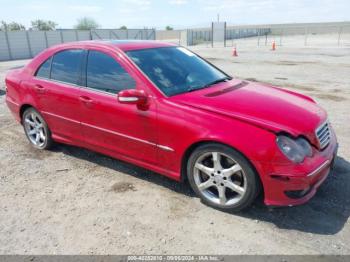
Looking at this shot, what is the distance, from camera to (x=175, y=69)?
4.12m

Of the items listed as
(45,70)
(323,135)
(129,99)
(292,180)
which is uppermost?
(45,70)

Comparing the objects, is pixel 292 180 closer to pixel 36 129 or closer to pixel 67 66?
pixel 67 66

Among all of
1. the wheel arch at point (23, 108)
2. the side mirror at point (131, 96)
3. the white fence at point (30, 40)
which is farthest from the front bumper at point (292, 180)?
the white fence at point (30, 40)

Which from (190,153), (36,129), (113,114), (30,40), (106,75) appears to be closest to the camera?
(190,153)

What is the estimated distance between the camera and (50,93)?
466 centimetres

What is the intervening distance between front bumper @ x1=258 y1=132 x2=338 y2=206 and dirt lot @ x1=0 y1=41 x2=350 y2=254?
315 mm

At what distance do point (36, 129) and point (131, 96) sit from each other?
2413 mm

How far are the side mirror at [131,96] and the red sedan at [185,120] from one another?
0.03ft

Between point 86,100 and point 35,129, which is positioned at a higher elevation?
point 86,100

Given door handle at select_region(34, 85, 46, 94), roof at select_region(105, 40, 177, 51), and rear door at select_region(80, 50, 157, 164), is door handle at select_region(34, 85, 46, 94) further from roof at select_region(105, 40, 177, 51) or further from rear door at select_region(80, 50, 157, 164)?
roof at select_region(105, 40, 177, 51)

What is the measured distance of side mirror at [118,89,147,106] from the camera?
357 cm

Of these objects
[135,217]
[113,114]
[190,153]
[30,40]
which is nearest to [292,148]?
[190,153]

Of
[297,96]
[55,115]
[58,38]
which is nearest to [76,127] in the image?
[55,115]

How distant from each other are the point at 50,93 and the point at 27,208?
1680 millimetres
